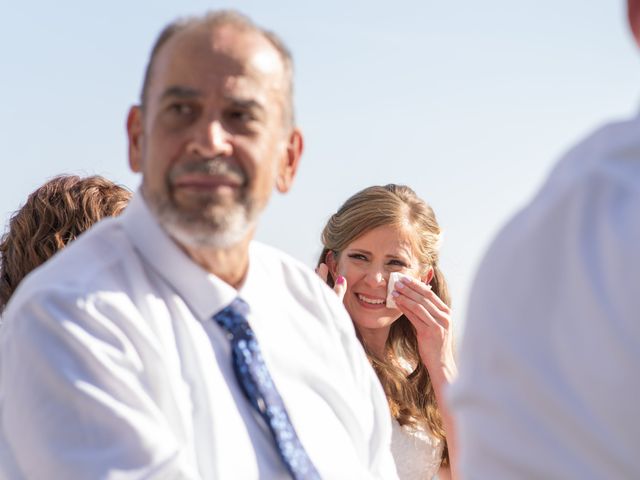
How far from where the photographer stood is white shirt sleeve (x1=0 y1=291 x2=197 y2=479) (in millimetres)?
2170

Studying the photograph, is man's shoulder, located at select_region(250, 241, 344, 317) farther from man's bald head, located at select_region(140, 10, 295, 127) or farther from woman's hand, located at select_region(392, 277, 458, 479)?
woman's hand, located at select_region(392, 277, 458, 479)

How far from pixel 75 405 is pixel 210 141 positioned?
25.3 inches

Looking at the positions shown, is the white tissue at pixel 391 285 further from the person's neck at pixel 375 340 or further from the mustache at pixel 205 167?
the mustache at pixel 205 167

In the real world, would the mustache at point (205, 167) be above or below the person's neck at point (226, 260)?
above

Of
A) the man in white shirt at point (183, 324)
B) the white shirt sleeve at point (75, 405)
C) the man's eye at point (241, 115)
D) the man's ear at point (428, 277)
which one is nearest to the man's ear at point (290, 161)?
the man in white shirt at point (183, 324)

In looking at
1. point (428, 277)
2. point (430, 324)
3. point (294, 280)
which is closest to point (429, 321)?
point (430, 324)

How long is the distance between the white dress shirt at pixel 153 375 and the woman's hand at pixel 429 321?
7.22 feet

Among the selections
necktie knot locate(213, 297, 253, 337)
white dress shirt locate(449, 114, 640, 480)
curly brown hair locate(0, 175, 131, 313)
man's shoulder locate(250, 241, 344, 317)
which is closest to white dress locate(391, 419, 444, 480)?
curly brown hair locate(0, 175, 131, 313)

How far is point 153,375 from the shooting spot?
2.31 meters

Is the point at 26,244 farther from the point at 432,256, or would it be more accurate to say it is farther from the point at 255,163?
the point at 432,256

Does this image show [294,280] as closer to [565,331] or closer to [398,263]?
[565,331]

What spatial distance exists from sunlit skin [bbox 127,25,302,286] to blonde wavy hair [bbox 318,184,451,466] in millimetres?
2621

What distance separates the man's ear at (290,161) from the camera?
2.75 metres

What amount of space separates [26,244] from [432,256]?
7.93ft
